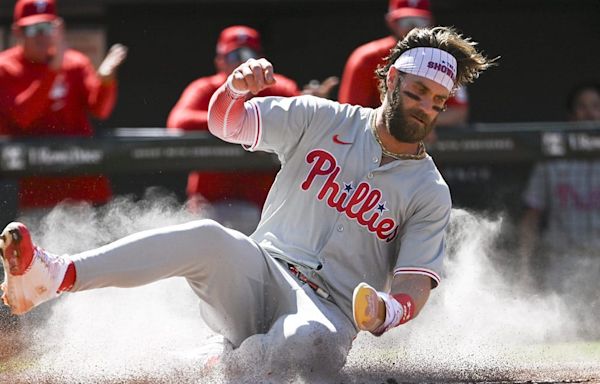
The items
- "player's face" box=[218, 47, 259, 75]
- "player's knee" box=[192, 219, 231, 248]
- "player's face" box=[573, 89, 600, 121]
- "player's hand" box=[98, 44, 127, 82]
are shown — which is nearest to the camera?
"player's knee" box=[192, 219, 231, 248]

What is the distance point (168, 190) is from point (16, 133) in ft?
3.85

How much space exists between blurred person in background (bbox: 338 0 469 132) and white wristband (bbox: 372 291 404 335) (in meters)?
3.01

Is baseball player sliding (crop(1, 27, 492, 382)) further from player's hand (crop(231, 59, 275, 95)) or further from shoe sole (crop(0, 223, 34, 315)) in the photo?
shoe sole (crop(0, 223, 34, 315))

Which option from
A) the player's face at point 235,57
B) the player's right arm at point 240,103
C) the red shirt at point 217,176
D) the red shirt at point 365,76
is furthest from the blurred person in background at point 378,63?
the player's right arm at point 240,103

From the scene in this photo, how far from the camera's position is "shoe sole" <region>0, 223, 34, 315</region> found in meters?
3.84

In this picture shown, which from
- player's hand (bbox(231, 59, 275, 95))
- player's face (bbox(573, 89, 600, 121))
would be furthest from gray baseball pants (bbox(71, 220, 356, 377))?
player's face (bbox(573, 89, 600, 121))

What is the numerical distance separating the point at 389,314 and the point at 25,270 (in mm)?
1351

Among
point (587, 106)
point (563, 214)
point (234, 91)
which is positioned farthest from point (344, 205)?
point (587, 106)

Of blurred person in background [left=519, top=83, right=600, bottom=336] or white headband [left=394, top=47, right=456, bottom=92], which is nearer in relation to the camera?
white headband [left=394, top=47, right=456, bottom=92]

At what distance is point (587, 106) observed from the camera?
331 inches

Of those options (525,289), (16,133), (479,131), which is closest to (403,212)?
(525,289)

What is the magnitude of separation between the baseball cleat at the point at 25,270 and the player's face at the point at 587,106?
548cm

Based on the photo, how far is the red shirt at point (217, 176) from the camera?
7.22 meters

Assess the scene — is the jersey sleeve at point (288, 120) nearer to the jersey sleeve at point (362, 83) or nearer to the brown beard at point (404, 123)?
the brown beard at point (404, 123)
